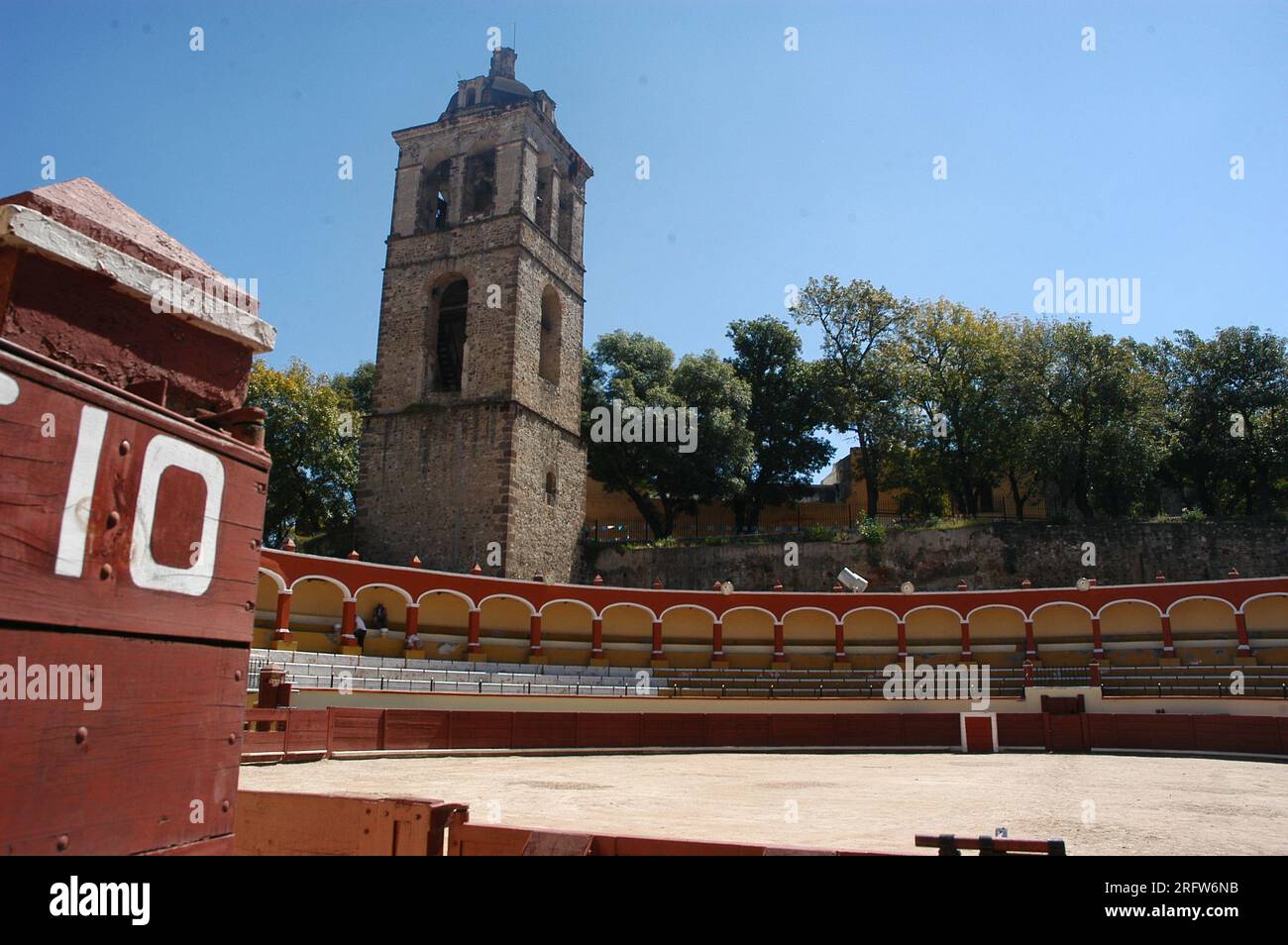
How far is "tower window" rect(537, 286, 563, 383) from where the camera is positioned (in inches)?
1315

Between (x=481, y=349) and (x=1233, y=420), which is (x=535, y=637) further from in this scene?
(x=1233, y=420)

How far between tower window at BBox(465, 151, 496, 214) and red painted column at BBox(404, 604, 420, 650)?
620 inches

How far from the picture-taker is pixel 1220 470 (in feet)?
115

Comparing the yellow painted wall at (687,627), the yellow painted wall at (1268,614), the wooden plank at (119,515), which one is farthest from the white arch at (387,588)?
the yellow painted wall at (1268,614)

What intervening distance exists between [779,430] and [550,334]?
12.6 metres

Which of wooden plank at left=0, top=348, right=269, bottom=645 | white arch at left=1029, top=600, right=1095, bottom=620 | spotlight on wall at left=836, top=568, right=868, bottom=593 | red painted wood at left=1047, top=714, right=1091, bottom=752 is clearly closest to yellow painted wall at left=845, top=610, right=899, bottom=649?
spotlight on wall at left=836, top=568, right=868, bottom=593

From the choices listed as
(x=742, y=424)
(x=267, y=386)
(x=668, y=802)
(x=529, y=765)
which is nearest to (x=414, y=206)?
(x=267, y=386)

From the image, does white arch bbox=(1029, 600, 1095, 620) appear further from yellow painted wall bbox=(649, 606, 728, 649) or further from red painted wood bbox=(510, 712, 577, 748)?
red painted wood bbox=(510, 712, 577, 748)

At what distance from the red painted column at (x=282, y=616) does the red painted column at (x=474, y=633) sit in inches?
196

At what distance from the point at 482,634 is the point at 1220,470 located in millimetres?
28586

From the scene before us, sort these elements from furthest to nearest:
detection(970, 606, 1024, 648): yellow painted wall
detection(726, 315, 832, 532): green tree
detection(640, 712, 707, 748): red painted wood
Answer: detection(726, 315, 832, 532): green tree < detection(970, 606, 1024, 648): yellow painted wall < detection(640, 712, 707, 748): red painted wood

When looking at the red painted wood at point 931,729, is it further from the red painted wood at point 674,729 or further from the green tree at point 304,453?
the green tree at point 304,453

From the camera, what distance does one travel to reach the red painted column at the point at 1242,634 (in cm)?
2556
